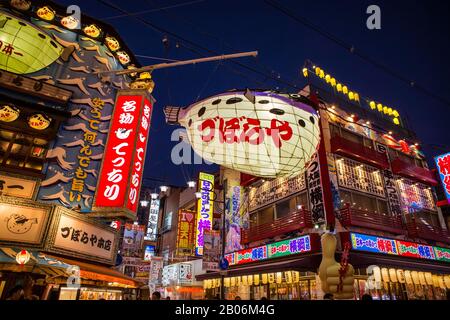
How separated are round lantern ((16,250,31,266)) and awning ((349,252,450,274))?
14.3 meters

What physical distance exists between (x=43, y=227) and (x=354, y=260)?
47.7ft

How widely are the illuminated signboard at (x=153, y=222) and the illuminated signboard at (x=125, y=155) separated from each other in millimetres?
31601

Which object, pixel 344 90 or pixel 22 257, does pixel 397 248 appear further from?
pixel 22 257

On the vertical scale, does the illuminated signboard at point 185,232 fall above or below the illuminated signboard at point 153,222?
below

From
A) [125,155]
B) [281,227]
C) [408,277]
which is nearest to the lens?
[125,155]

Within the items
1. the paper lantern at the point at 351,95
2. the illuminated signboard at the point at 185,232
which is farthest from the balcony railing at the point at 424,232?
the illuminated signboard at the point at 185,232

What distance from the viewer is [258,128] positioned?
6.72m

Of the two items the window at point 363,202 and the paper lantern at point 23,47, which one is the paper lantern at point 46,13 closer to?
the paper lantern at point 23,47

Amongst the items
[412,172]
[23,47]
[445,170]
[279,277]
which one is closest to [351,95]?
[412,172]

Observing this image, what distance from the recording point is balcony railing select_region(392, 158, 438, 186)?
21.8 meters

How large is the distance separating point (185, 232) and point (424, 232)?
19.2m

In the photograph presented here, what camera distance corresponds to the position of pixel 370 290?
16.9 metres

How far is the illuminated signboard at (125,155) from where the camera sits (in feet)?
37.8

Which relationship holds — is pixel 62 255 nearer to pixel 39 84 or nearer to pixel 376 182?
pixel 39 84
